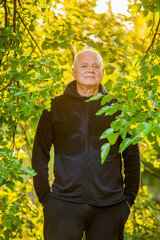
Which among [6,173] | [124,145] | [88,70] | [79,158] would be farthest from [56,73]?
[124,145]

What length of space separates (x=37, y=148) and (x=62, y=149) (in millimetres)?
233

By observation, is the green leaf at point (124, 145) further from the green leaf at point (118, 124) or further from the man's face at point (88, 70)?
the man's face at point (88, 70)

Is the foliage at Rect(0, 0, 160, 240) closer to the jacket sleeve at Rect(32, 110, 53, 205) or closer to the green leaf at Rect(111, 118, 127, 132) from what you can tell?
the green leaf at Rect(111, 118, 127, 132)

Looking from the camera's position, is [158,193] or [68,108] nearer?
[68,108]

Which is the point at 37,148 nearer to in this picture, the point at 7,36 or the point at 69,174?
the point at 69,174

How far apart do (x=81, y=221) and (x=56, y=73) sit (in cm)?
89

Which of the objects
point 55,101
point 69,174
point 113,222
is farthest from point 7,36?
point 113,222

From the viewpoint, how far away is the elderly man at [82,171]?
2133mm

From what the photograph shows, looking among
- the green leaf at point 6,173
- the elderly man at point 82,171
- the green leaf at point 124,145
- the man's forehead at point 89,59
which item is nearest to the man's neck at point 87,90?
the elderly man at point 82,171

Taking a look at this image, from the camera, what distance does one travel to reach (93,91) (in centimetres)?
241

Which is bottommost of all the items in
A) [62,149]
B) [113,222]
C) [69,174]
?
[113,222]

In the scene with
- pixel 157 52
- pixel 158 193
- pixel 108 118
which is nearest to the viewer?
pixel 157 52

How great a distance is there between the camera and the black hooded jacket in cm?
215

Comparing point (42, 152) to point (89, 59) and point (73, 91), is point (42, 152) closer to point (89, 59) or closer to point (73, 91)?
point (73, 91)
